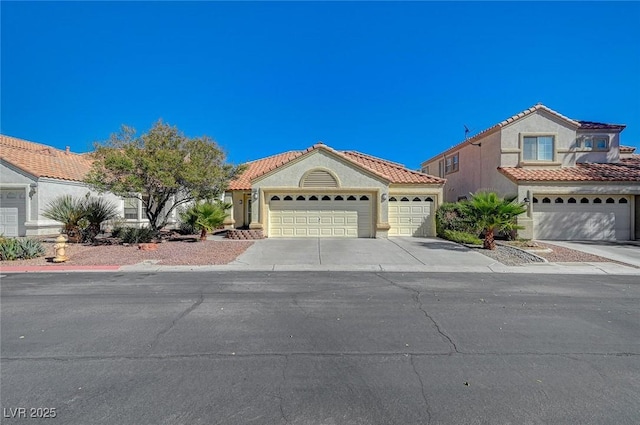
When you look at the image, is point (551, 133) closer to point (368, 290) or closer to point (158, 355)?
point (368, 290)

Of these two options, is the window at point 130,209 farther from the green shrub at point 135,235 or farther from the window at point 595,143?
the window at point 595,143

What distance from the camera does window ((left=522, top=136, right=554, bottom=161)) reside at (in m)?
20.1

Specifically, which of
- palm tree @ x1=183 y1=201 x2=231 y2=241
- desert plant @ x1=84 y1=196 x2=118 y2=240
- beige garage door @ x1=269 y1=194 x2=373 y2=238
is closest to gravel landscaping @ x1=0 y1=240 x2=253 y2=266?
palm tree @ x1=183 y1=201 x2=231 y2=241

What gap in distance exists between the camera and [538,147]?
792 inches

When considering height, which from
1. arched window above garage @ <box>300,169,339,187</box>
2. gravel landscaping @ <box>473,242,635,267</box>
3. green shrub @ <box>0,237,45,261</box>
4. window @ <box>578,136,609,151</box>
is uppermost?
window @ <box>578,136,609,151</box>

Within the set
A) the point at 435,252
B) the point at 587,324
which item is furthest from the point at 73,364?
the point at 435,252

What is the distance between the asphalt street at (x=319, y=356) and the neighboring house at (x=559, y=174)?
40.2 feet

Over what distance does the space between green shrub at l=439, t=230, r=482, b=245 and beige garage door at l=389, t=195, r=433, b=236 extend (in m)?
1.32

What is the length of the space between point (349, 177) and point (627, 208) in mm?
14670

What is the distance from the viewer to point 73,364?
421 cm

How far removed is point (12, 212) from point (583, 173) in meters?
31.4

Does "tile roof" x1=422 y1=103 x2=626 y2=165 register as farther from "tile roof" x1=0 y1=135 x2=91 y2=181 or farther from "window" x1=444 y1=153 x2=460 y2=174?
"tile roof" x1=0 y1=135 x2=91 y2=181

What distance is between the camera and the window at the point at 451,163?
1029 inches

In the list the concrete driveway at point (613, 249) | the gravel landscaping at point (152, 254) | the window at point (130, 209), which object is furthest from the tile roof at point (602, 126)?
the window at point (130, 209)
